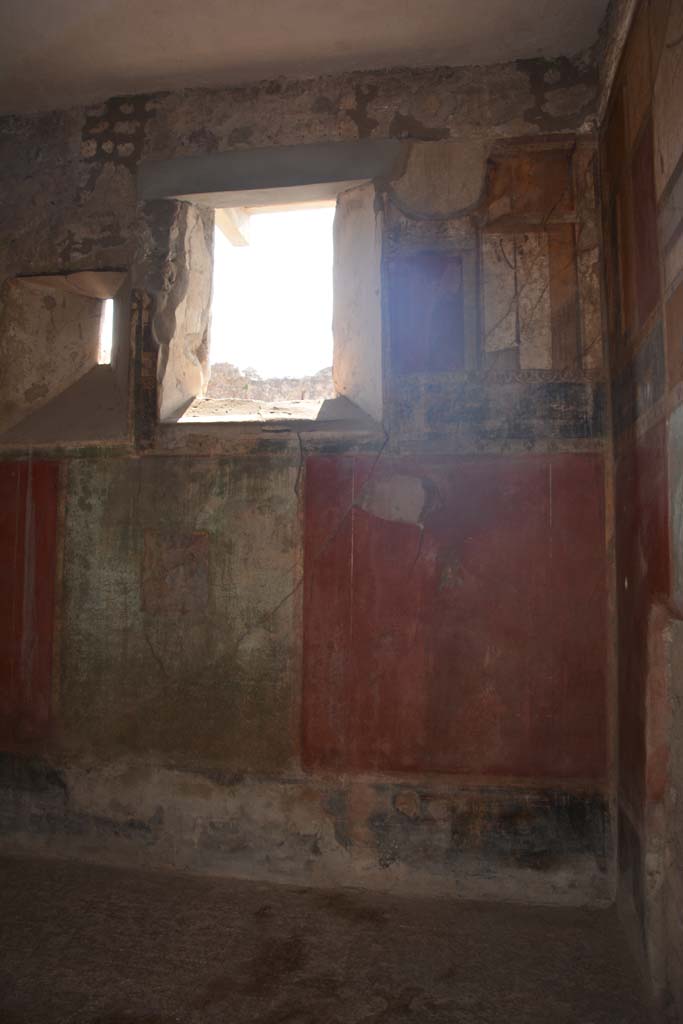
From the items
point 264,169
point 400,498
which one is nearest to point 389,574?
point 400,498

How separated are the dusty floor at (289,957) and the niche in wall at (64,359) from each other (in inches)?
101

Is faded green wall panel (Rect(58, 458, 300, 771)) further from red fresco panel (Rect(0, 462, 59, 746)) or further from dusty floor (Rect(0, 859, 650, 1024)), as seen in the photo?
dusty floor (Rect(0, 859, 650, 1024))

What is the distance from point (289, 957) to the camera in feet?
10.3

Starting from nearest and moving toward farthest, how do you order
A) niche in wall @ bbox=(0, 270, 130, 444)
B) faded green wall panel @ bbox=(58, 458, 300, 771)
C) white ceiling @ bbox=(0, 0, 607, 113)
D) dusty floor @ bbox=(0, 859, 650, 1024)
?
dusty floor @ bbox=(0, 859, 650, 1024)
white ceiling @ bbox=(0, 0, 607, 113)
faded green wall panel @ bbox=(58, 458, 300, 771)
niche in wall @ bbox=(0, 270, 130, 444)

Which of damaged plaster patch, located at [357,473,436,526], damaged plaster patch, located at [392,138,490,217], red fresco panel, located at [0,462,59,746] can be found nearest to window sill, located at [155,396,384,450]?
damaged plaster patch, located at [357,473,436,526]

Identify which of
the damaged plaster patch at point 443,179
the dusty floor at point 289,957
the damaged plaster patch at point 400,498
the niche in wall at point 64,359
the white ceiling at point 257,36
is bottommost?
the dusty floor at point 289,957

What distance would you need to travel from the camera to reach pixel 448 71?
4234 mm

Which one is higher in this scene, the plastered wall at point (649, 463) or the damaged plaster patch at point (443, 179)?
the damaged plaster patch at point (443, 179)

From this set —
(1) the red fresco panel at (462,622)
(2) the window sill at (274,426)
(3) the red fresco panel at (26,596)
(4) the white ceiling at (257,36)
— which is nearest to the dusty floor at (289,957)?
(1) the red fresco panel at (462,622)

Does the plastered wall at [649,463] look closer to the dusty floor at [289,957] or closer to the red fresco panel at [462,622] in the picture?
the red fresco panel at [462,622]

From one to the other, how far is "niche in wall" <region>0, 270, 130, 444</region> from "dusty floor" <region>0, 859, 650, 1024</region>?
8.40 ft

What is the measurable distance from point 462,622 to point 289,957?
69.3 inches

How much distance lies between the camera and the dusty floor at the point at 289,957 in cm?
277

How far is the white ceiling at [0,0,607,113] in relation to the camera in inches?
153
